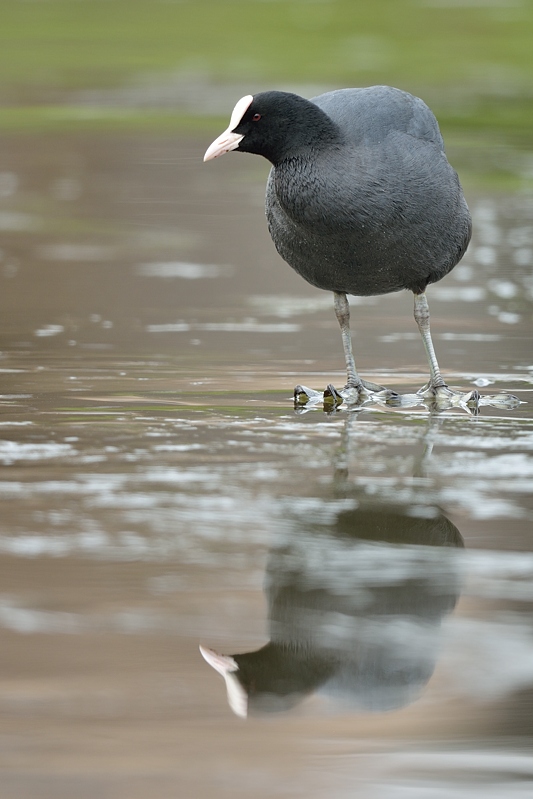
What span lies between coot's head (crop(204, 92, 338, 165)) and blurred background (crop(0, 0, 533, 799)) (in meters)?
0.89

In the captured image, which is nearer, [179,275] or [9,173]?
[179,275]

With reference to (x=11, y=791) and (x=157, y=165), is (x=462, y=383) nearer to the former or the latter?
(x=11, y=791)

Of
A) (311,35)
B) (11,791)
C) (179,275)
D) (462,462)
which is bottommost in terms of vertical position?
(11,791)

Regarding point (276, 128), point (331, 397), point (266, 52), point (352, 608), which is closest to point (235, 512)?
point (352, 608)

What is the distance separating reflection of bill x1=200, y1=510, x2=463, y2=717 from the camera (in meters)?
2.65

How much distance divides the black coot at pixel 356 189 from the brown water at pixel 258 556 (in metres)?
0.51

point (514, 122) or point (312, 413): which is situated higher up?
point (514, 122)

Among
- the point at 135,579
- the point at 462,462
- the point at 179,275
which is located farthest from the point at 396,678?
the point at 179,275

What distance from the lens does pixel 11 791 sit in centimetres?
224

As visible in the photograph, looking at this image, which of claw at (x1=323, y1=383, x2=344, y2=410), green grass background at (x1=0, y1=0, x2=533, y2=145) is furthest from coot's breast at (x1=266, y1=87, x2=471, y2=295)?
green grass background at (x1=0, y1=0, x2=533, y2=145)

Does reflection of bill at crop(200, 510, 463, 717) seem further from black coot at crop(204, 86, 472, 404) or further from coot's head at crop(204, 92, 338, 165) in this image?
coot's head at crop(204, 92, 338, 165)

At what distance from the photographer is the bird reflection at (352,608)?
2652 millimetres

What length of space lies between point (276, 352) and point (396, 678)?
3.50m

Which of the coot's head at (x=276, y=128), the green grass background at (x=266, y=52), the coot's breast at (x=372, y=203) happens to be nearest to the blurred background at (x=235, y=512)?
the coot's breast at (x=372, y=203)
